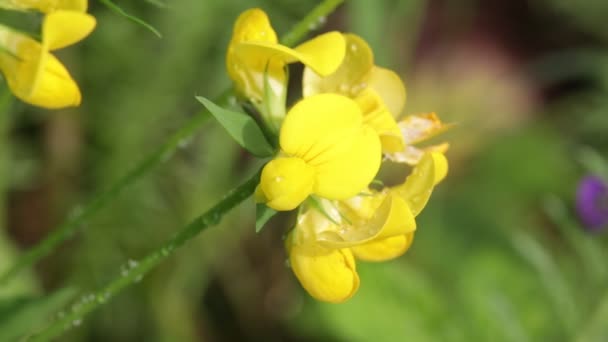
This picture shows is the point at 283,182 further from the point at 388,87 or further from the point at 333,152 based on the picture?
the point at 388,87

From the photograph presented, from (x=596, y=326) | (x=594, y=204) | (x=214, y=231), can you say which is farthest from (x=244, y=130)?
(x=214, y=231)

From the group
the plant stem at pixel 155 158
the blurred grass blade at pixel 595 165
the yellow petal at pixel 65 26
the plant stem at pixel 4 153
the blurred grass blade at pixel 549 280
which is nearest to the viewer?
the yellow petal at pixel 65 26

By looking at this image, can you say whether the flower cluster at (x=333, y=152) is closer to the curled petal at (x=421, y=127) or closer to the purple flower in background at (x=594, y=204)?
the curled petal at (x=421, y=127)

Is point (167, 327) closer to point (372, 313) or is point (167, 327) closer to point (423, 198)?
point (372, 313)

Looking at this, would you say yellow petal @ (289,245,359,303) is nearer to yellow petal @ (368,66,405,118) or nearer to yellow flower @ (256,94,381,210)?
yellow flower @ (256,94,381,210)

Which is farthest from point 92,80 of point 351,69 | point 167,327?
point 351,69

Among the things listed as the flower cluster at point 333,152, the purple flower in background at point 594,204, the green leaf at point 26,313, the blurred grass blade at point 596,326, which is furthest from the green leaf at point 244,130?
the blurred grass blade at point 596,326
